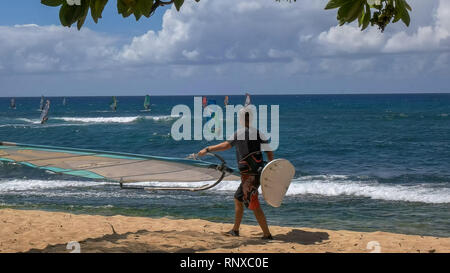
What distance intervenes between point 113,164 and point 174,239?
1.15 meters

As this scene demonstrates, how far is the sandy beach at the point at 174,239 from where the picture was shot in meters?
5.59

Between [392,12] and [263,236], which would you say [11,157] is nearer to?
[263,236]

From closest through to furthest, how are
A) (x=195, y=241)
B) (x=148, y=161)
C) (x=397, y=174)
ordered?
1. (x=148, y=161)
2. (x=195, y=241)
3. (x=397, y=174)

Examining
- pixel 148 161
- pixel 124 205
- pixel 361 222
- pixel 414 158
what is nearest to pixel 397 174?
pixel 414 158

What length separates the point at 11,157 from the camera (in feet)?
18.8

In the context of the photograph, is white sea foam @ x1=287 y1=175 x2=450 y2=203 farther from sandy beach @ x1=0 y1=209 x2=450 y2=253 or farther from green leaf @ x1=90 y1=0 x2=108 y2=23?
green leaf @ x1=90 y1=0 x2=108 y2=23

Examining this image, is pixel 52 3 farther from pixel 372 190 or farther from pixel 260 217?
pixel 372 190

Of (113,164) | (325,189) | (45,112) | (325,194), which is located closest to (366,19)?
(113,164)

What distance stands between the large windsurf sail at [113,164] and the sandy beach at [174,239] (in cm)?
67

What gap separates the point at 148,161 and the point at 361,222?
17.7 ft

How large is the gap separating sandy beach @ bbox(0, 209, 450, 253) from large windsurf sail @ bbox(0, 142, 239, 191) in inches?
26.3

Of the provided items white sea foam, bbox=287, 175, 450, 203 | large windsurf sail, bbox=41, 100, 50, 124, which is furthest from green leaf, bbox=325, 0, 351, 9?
large windsurf sail, bbox=41, 100, 50, 124

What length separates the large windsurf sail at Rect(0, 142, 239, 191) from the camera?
5.30 metres

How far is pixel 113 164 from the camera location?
5742mm
